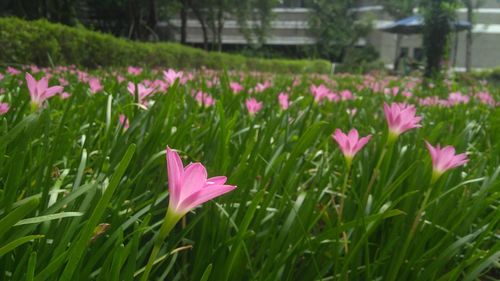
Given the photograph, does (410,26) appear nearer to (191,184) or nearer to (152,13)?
(152,13)

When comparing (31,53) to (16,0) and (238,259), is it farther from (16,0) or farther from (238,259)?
(16,0)

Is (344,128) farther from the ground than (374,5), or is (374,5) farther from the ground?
(374,5)

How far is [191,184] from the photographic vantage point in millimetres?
468

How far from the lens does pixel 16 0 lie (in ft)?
57.5

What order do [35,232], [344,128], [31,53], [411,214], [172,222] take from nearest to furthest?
[172,222] < [35,232] < [411,214] < [344,128] < [31,53]

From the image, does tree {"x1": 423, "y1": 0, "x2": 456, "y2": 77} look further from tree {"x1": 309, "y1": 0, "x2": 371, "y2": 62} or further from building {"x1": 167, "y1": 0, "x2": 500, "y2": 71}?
tree {"x1": 309, "y1": 0, "x2": 371, "y2": 62}

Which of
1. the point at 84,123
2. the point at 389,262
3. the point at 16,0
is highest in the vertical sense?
the point at 16,0

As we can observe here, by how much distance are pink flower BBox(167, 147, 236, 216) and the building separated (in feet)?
112

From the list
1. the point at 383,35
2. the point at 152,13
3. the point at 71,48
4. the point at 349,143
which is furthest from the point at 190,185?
the point at 383,35

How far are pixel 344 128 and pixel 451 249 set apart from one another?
3.45 feet

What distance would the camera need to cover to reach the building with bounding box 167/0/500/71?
36875 millimetres

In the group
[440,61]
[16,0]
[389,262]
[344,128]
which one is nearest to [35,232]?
[389,262]

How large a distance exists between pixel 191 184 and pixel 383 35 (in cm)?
3990

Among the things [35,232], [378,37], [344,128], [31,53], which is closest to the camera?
[35,232]
